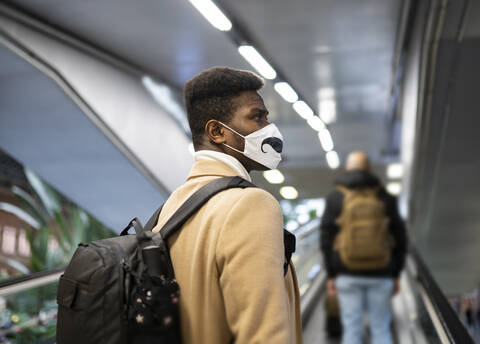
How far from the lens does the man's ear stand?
1.41m

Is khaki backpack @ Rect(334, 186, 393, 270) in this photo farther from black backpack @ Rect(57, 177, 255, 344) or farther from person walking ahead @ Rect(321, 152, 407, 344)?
black backpack @ Rect(57, 177, 255, 344)

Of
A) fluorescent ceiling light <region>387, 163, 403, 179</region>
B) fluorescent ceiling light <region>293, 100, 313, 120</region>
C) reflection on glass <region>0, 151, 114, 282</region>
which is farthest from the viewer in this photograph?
fluorescent ceiling light <region>387, 163, 403, 179</region>

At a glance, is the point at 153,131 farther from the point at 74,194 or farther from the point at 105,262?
the point at 105,262

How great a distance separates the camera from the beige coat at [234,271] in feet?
3.72

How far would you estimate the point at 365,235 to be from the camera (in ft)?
12.7

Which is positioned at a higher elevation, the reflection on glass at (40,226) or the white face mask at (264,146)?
the reflection on glass at (40,226)

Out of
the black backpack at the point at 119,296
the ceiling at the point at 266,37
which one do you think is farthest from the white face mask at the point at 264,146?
the ceiling at the point at 266,37

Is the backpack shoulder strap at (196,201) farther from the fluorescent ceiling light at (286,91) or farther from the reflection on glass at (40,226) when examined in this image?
the fluorescent ceiling light at (286,91)

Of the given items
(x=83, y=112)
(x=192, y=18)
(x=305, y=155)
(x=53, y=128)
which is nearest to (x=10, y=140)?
(x=53, y=128)

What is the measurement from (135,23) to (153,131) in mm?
2374

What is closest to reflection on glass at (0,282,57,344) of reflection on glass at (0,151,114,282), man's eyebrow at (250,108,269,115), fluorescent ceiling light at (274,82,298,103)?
reflection on glass at (0,151,114,282)

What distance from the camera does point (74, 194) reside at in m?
7.78

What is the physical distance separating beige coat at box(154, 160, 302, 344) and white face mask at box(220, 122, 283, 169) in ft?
0.66

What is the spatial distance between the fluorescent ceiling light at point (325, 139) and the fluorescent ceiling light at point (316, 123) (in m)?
0.48
